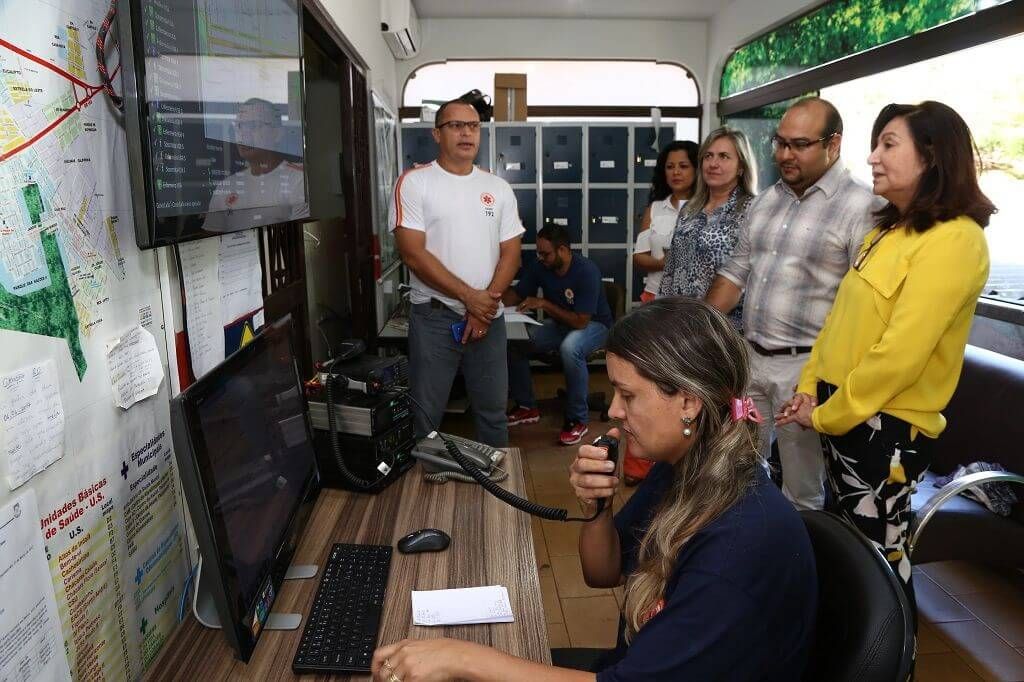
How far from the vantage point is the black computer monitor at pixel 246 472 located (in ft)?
2.95

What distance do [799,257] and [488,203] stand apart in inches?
49.1

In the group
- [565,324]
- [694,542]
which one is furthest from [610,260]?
[694,542]

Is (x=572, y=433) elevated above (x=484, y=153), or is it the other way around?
(x=484, y=153)

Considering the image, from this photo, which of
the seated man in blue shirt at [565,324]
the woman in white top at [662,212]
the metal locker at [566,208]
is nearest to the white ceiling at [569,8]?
the metal locker at [566,208]

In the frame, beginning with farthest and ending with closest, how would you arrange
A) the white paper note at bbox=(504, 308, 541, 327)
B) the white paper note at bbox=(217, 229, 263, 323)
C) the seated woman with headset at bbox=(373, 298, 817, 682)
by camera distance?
the white paper note at bbox=(504, 308, 541, 327)
the white paper note at bbox=(217, 229, 263, 323)
the seated woman with headset at bbox=(373, 298, 817, 682)

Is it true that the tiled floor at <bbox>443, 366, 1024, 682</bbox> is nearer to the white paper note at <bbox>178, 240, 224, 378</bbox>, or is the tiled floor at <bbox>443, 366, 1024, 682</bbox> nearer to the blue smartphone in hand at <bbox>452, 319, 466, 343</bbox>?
the blue smartphone in hand at <bbox>452, 319, 466, 343</bbox>

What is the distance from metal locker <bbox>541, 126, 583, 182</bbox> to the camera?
Answer: 5.78 meters

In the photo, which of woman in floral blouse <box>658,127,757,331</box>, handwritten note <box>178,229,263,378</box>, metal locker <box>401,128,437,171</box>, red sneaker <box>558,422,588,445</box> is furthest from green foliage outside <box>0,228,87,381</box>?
metal locker <box>401,128,437,171</box>

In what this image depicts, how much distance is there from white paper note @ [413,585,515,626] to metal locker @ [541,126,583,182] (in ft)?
16.2

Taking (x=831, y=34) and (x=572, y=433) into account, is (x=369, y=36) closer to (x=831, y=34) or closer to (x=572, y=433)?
(x=572, y=433)

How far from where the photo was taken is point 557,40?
6016 millimetres

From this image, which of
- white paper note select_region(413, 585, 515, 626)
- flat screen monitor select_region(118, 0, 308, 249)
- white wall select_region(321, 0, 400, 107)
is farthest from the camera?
white wall select_region(321, 0, 400, 107)

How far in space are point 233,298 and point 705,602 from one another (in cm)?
121

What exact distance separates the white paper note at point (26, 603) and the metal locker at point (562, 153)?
5300 millimetres
